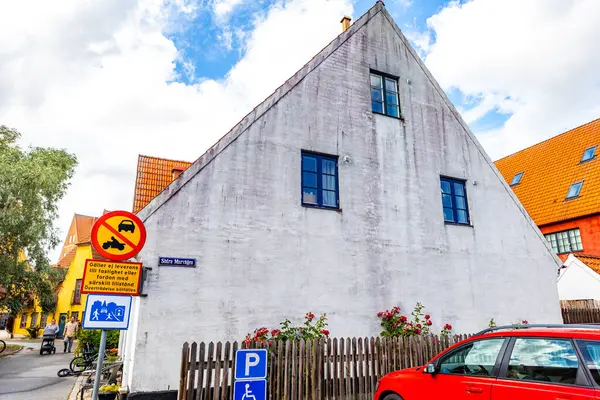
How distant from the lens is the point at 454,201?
39.6 feet

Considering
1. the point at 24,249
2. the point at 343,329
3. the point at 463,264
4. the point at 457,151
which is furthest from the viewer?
the point at 24,249

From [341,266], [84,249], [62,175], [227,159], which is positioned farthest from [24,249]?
[341,266]

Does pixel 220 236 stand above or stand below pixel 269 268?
above

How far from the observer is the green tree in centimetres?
1925

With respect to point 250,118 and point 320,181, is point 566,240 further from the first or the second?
point 250,118

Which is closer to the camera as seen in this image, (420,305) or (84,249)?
(420,305)

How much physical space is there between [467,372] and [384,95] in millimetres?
8897

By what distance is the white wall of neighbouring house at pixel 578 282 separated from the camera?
17.1 metres

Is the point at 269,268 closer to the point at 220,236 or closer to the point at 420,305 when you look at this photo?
the point at 220,236

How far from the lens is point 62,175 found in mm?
22562

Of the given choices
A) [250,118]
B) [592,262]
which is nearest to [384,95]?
[250,118]

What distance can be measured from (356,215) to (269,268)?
2.84 m

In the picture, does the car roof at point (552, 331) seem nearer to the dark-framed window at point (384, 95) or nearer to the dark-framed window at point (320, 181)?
the dark-framed window at point (320, 181)

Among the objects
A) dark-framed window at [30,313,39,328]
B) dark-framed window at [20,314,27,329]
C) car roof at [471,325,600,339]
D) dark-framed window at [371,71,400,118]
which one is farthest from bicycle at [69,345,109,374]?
dark-framed window at [20,314,27,329]
